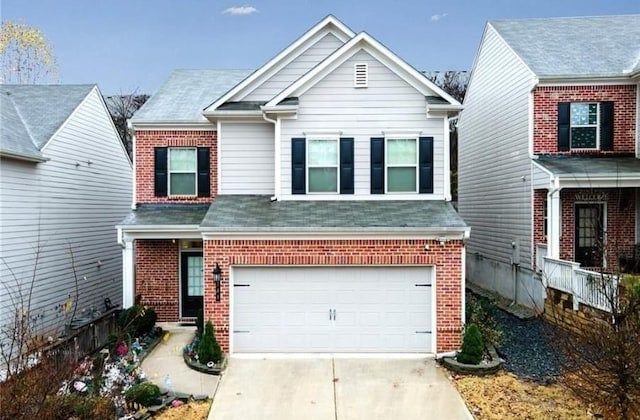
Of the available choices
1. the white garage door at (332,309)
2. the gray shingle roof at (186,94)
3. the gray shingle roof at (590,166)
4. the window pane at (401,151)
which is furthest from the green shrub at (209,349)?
the gray shingle roof at (590,166)

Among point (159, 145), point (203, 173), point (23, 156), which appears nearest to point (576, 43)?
point (203, 173)

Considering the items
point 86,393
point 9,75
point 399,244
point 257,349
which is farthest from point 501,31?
point 9,75

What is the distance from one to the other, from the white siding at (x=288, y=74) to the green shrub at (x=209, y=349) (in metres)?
6.51

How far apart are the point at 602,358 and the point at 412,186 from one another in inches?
261

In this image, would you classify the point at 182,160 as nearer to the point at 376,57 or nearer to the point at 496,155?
the point at 376,57

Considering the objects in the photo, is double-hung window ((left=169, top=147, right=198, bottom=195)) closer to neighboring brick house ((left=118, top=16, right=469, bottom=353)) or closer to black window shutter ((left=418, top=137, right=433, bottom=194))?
neighboring brick house ((left=118, top=16, right=469, bottom=353))

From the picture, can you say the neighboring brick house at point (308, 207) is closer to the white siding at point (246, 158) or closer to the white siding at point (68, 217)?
the white siding at point (246, 158)

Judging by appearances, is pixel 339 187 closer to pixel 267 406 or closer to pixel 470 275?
pixel 267 406

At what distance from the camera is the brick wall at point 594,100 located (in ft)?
49.6

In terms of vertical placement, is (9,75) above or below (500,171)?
above

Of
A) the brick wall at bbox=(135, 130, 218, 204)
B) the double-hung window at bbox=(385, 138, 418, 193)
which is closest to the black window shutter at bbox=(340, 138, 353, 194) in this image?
the double-hung window at bbox=(385, 138, 418, 193)

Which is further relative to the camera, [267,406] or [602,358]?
[267,406]

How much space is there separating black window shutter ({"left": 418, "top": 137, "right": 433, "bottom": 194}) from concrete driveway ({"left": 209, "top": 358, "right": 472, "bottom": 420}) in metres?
4.24

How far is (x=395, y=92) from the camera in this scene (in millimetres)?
12891
